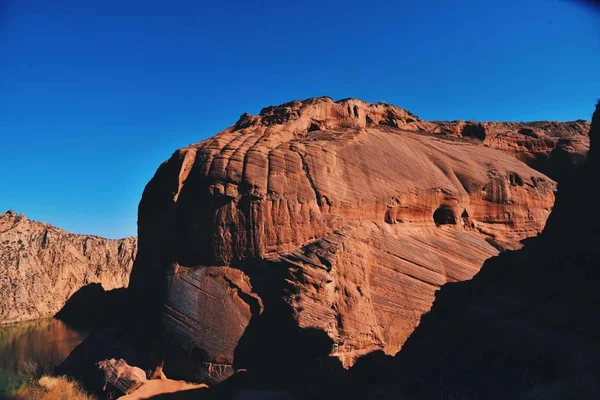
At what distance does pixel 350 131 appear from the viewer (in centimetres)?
2642

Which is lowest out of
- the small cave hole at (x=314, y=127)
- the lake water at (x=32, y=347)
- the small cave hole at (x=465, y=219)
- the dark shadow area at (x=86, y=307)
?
the lake water at (x=32, y=347)

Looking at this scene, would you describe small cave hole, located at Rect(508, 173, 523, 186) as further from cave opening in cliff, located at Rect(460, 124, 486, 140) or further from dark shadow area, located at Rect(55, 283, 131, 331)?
dark shadow area, located at Rect(55, 283, 131, 331)

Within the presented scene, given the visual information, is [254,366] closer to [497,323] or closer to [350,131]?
[497,323]

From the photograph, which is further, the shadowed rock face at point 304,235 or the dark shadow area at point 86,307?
the dark shadow area at point 86,307

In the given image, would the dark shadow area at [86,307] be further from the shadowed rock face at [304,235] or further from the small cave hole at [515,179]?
the small cave hole at [515,179]

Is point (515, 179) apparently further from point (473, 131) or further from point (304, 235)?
point (304, 235)

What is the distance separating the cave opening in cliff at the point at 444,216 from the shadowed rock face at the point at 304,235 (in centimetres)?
11

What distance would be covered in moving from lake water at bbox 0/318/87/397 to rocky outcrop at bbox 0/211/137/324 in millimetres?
4279

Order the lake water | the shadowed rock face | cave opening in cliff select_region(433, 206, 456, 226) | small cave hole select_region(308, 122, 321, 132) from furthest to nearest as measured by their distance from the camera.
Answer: small cave hole select_region(308, 122, 321, 132) < the lake water < cave opening in cliff select_region(433, 206, 456, 226) < the shadowed rock face

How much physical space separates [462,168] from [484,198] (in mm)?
2312

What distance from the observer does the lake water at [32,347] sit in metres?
26.2

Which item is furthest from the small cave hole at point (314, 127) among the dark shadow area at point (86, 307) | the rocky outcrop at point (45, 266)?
the rocky outcrop at point (45, 266)

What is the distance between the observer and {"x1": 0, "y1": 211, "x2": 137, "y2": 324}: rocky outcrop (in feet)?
189

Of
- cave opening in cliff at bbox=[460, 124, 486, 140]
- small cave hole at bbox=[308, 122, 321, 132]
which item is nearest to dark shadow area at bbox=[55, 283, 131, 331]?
small cave hole at bbox=[308, 122, 321, 132]
